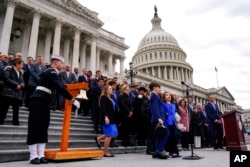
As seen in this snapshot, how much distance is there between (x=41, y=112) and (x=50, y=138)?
7.74ft

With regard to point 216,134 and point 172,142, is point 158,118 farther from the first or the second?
point 216,134

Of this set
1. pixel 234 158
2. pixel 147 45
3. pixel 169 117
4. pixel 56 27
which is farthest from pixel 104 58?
pixel 147 45

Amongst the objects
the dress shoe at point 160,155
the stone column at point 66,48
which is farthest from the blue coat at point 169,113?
the stone column at point 66,48

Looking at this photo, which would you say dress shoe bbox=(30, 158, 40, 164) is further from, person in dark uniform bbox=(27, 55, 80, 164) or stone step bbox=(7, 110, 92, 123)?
stone step bbox=(7, 110, 92, 123)

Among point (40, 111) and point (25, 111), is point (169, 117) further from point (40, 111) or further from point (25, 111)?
point (25, 111)

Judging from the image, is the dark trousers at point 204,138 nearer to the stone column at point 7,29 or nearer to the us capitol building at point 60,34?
the us capitol building at point 60,34

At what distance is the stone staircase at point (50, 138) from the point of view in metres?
5.30

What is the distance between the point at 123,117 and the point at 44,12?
2072 centimetres

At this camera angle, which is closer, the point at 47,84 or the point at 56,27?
the point at 47,84

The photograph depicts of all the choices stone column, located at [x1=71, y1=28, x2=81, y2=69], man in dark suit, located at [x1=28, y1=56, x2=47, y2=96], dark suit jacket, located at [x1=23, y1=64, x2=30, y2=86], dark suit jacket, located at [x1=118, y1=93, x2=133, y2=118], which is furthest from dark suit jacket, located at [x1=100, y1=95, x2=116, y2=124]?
stone column, located at [x1=71, y1=28, x2=81, y2=69]

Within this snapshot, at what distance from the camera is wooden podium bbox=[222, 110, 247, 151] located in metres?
8.63

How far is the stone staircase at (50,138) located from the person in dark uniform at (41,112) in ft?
2.09

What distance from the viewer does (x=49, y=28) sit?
90.3 feet

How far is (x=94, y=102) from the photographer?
30.9 ft
